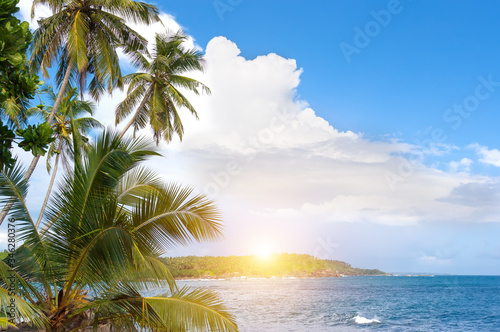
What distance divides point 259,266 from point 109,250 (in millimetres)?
126382

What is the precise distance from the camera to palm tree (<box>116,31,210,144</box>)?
1784cm

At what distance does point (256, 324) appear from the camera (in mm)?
25000

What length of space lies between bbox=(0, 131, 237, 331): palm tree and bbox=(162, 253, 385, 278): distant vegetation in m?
90.6

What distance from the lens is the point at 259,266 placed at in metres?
129

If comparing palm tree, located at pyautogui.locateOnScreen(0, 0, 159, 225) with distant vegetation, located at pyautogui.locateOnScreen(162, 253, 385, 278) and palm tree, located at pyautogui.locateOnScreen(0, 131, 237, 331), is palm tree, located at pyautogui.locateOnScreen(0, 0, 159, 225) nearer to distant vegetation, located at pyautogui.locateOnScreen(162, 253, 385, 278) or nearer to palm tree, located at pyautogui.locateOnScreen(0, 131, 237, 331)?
palm tree, located at pyautogui.locateOnScreen(0, 131, 237, 331)

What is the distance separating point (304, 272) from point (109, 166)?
13334 centimetres

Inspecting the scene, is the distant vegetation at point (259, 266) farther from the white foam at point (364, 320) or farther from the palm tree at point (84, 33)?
the palm tree at point (84, 33)

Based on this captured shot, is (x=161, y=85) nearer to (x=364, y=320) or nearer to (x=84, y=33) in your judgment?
(x=84, y=33)

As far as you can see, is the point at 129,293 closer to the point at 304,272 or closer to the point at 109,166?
the point at 109,166

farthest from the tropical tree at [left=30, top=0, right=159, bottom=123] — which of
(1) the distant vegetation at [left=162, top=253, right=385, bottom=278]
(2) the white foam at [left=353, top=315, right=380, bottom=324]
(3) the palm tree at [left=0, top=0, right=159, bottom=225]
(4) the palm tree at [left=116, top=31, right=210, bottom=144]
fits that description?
(1) the distant vegetation at [left=162, top=253, right=385, bottom=278]

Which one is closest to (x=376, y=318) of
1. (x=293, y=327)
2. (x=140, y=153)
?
(x=293, y=327)

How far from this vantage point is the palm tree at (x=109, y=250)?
6.25 meters

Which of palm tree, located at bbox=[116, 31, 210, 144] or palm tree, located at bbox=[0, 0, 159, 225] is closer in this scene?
palm tree, located at bbox=[0, 0, 159, 225]

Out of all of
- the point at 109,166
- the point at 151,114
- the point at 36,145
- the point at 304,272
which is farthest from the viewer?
the point at 304,272
